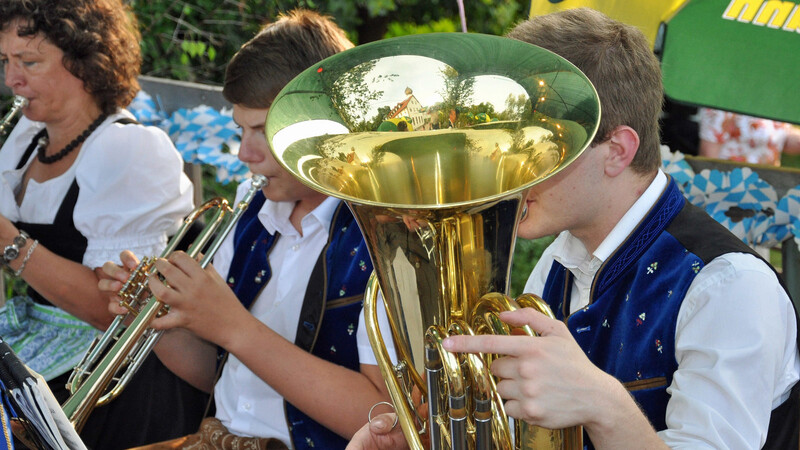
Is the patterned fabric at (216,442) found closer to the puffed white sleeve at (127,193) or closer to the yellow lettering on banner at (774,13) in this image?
the puffed white sleeve at (127,193)

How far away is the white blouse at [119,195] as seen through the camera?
6.93ft

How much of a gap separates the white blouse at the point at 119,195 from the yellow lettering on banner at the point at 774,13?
1491 mm

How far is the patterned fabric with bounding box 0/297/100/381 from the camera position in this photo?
6.96 feet

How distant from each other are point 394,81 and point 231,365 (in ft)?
2.89

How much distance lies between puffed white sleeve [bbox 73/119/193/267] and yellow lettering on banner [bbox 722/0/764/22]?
1429mm

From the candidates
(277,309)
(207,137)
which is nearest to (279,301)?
(277,309)

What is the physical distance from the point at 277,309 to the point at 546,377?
0.92m

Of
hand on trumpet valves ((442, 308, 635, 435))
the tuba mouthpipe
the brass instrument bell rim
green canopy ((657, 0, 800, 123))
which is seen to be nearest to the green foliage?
green canopy ((657, 0, 800, 123))

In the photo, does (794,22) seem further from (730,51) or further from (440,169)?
(440,169)

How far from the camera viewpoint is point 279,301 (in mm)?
1784

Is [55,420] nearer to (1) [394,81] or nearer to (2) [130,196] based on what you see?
(1) [394,81]

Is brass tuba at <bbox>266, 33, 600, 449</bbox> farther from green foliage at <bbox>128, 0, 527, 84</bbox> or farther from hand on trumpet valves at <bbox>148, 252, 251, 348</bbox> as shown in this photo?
green foliage at <bbox>128, 0, 527, 84</bbox>

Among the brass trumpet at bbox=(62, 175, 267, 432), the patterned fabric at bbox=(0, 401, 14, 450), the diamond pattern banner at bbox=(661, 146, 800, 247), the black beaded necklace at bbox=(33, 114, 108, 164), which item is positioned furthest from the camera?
the black beaded necklace at bbox=(33, 114, 108, 164)

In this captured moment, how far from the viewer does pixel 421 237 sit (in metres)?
1.10
